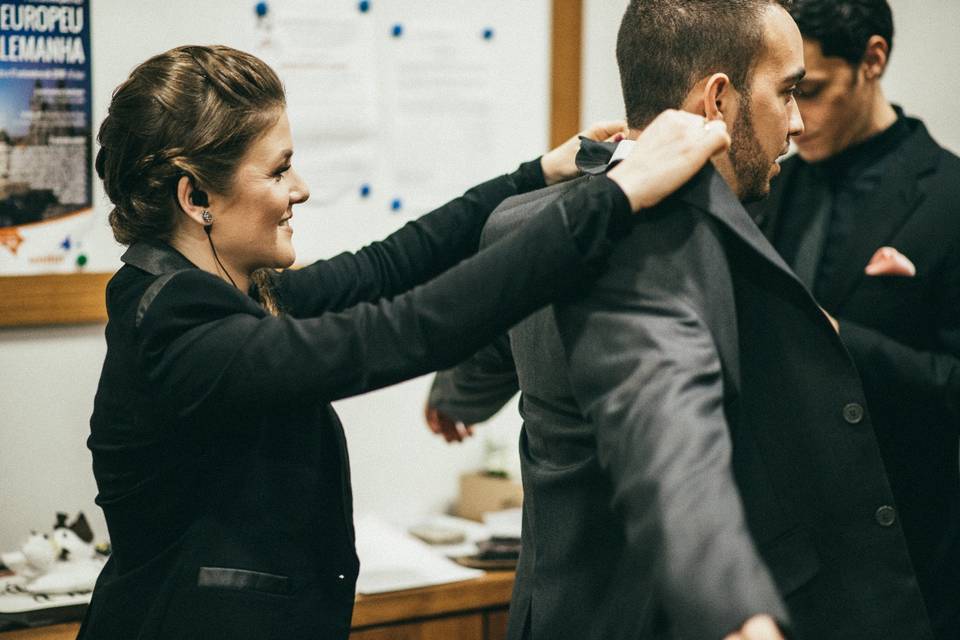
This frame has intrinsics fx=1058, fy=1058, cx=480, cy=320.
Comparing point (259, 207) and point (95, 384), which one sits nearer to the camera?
point (259, 207)

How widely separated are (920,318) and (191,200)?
141 centimetres

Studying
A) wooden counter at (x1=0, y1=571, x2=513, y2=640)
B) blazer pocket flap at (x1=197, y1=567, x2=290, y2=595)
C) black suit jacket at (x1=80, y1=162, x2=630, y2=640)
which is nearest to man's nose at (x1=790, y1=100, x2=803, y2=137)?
Answer: black suit jacket at (x1=80, y1=162, x2=630, y2=640)

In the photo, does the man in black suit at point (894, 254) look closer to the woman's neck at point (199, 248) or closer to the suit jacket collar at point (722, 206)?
the suit jacket collar at point (722, 206)

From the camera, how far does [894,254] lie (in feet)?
6.37

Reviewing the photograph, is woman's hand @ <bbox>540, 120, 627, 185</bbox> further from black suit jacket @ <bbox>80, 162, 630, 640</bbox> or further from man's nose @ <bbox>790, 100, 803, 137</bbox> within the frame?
black suit jacket @ <bbox>80, 162, 630, 640</bbox>

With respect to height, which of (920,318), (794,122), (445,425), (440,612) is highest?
(794,122)

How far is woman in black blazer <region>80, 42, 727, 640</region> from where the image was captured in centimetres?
118

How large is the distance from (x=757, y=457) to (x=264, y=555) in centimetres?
63

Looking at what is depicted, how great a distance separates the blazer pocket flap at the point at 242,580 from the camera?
1334mm

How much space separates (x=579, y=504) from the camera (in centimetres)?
127

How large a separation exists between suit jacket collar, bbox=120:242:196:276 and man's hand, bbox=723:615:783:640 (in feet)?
2.69

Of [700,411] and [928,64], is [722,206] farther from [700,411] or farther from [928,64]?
[928,64]

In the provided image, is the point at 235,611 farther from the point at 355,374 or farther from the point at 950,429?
the point at 950,429

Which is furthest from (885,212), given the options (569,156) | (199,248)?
(199,248)
